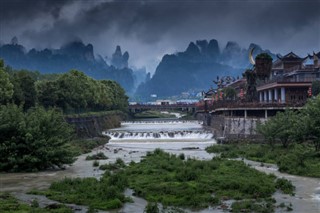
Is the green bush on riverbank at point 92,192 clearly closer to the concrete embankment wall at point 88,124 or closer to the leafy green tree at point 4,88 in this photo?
the leafy green tree at point 4,88

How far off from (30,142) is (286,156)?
19.9 m

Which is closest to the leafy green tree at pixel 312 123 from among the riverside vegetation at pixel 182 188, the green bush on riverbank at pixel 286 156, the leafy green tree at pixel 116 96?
the green bush on riverbank at pixel 286 156

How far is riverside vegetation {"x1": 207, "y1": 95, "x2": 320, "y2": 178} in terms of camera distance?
3144 cm

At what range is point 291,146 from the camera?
42.4 metres

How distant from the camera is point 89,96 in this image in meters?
83.2

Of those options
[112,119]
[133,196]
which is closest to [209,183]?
[133,196]

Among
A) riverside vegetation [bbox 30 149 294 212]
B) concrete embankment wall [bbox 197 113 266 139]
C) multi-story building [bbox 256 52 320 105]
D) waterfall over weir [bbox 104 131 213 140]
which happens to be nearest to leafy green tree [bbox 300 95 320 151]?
riverside vegetation [bbox 30 149 294 212]

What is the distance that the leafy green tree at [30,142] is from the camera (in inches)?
1283

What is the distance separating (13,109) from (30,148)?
12.7 feet

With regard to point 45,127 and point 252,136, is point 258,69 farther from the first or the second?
point 45,127

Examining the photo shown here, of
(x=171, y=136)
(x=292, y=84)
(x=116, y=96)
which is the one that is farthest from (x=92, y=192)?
(x=116, y=96)

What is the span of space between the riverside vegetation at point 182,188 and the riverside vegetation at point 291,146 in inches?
167

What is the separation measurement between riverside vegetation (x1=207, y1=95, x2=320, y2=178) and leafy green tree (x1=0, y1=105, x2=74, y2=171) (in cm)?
1493

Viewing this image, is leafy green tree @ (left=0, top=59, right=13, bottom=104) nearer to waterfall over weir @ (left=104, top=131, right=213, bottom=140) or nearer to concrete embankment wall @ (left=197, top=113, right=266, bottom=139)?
waterfall over weir @ (left=104, top=131, right=213, bottom=140)
